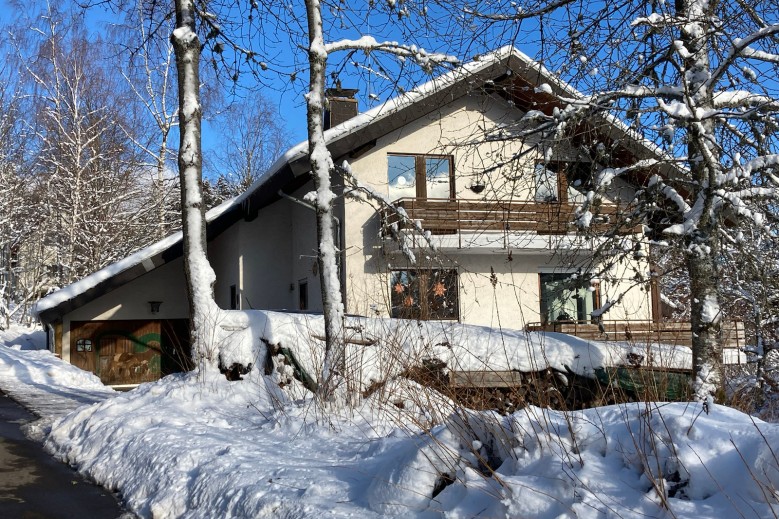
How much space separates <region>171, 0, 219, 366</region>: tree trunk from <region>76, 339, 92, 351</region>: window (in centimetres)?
1126

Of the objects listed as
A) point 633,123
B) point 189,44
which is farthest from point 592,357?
point 189,44

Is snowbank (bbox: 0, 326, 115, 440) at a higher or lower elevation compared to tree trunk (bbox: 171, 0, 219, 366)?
lower

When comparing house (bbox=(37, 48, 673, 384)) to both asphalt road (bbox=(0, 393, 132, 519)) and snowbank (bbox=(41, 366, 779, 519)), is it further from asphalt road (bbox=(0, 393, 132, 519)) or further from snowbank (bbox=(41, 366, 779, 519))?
snowbank (bbox=(41, 366, 779, 519))

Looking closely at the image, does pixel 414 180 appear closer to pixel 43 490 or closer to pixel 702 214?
pixel 702 214

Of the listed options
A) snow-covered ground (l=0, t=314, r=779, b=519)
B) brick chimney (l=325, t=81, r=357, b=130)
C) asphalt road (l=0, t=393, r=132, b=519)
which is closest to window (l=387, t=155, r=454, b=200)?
brick chimney (l=325, t=81, r=357, b=130)

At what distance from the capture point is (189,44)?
10164 mm

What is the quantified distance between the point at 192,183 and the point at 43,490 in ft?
16.1

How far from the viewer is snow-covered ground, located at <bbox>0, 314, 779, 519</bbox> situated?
132 inches

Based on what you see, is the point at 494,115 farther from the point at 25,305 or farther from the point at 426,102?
the point at 25,305

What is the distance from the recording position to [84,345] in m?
19.8

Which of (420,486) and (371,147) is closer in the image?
(420,486)

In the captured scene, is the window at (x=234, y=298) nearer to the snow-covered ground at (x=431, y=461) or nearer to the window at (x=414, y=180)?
the window at (x=414, y=180)

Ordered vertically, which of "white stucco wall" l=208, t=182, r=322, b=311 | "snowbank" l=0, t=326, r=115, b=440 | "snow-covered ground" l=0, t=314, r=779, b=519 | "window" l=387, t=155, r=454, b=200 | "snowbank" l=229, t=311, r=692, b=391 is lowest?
"snowbank" l=0, t=326, r=115, b=440

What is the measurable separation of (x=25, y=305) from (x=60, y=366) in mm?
16826
